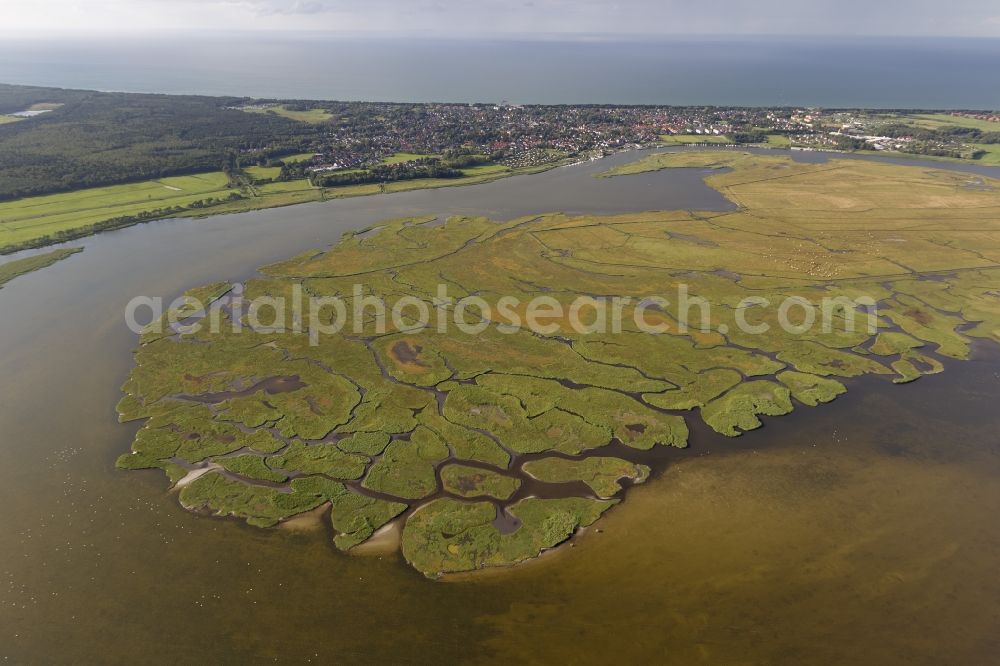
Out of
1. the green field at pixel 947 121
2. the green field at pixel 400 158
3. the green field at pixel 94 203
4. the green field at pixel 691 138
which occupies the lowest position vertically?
the green field at pixel 94 203

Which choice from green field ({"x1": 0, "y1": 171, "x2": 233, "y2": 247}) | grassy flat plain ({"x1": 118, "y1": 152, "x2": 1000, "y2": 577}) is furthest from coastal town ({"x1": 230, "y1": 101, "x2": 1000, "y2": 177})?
grassy flat plain ({"x1": 118, "y1": 152, "x2": 1000, "y2": 577})

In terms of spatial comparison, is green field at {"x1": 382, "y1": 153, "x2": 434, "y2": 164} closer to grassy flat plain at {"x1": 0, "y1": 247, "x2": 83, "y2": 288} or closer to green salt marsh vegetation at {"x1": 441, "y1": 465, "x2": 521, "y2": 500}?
grassy flat plain at {"x1": 0, "y1": 247, "x2": 83, "y2": 288}

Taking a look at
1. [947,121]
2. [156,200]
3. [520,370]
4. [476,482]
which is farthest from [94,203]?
[947,121]

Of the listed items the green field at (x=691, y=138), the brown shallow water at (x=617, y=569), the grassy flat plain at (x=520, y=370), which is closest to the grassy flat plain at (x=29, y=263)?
→ the grassy flat plain at (x=520, y=370)

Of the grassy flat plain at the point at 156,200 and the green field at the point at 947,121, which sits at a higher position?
the green field at the point at 947,121

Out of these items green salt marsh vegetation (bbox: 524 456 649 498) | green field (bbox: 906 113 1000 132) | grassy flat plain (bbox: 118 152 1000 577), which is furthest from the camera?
green field (bbox: 906 113 1000 132)

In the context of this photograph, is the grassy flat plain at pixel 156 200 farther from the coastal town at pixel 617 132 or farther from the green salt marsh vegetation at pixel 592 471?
the green salt marsh vegetation at pixel 592 471
